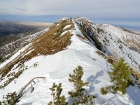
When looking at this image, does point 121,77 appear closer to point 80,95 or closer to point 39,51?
point 80,95

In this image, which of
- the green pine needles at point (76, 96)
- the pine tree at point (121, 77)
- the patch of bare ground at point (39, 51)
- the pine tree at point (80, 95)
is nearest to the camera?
the green pine needles at point (76, 96)

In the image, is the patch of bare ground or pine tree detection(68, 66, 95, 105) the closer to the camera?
pine tree detection(68, 66, 95, 105)

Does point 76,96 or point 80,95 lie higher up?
point 80,95

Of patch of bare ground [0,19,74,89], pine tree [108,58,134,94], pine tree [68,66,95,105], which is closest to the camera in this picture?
pine tree [68,66,95,105]

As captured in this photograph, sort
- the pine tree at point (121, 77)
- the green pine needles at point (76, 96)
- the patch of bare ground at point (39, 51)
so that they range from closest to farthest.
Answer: the green pine needles at point (76, 96), the pine tree at point (121, 77), the patch of bare ground at point (39, 51)

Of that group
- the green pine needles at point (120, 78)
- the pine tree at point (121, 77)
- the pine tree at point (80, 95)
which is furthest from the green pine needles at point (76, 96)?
the pine tree at point (121, 77)

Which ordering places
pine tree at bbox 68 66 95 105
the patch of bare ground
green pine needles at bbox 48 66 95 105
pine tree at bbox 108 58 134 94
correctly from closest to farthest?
green pine needles at bbox 48 66 95 105 → pine tree at bbox 68 66 95 105 → pine tree at bbox 108 58 134 94 → the patch of bare ground

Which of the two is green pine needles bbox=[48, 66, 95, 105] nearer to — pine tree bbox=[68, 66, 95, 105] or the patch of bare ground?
pine tree bbox=[68, 66, 95, 105]

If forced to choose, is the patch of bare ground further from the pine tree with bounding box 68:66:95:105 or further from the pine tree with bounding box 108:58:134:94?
the pine tree with bounding box 108:58:134:94

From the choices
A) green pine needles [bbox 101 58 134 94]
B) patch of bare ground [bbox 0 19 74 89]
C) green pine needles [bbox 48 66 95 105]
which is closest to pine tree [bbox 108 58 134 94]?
green pine needles [bbox 101 58 134 94]

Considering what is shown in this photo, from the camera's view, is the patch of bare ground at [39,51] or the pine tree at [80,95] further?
the patch of bare ground at [39,51]

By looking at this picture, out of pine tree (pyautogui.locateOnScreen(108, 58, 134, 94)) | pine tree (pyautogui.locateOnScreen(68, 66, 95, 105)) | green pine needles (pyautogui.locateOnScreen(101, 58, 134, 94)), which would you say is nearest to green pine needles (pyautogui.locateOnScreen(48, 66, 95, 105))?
pine tree (pyautogui.locateOnScreen(68, 66, 95, 105))

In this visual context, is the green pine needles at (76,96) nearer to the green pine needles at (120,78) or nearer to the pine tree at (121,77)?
the green pine needles at (120,78)

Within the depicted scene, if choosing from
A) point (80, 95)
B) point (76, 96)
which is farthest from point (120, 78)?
point (76, 96)
